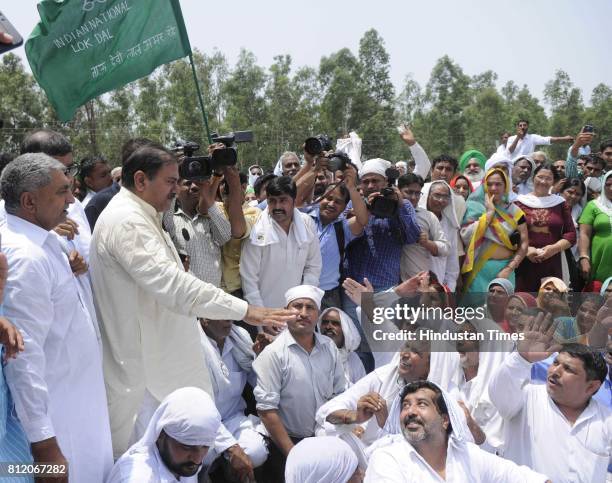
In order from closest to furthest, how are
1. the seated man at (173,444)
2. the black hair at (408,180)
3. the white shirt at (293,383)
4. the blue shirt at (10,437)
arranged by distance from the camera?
the blue shirt at (10,437) → the seated man at (173,444) → the white shirt at (293,383) → the black hair at (408,180)

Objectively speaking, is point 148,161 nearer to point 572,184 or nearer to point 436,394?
point 436,394

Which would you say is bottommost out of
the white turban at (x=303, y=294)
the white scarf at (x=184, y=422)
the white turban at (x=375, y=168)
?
the white scarf at (x=184, y=422)

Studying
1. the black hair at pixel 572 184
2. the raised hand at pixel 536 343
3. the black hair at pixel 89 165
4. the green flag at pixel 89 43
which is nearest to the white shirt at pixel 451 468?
the raised hand at pixel 536 343

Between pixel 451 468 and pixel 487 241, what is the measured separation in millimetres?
2983

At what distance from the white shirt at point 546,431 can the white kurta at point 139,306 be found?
144 cm

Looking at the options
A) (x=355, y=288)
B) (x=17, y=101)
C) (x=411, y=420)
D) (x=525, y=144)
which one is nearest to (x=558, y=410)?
(x=411, y=420)

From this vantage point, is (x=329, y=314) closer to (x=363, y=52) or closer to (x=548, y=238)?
(x=548, y=238)

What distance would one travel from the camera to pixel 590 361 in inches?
135

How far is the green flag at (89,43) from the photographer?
455cm

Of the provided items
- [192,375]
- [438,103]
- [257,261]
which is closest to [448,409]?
[192,375]

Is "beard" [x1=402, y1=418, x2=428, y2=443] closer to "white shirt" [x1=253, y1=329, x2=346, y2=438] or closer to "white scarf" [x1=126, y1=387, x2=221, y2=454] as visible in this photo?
"white scarf" [x1=126, y1=387, x2=221, y2=454]

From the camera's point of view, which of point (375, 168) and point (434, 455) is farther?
point (375, 168)

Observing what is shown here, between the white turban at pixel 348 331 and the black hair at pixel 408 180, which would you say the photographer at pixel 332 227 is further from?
the black hair at pixel 408 180

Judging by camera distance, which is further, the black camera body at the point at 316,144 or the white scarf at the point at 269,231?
the black camera body at the point at 316,144
